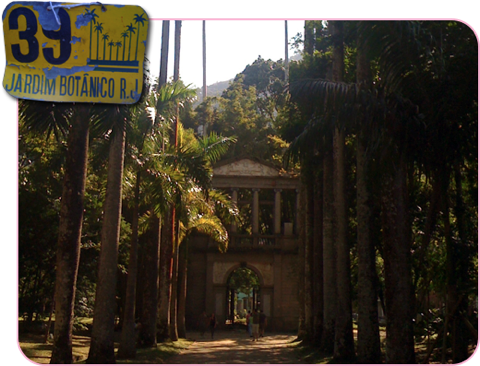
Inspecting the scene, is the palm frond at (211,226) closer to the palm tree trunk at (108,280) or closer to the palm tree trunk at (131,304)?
the palm tree trunk at (131,304)

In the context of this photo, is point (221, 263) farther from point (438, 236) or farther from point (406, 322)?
point (406, 322)

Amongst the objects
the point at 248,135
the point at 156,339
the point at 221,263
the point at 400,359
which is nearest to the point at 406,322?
the point at 400,359

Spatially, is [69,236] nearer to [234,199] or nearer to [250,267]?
[234,199]

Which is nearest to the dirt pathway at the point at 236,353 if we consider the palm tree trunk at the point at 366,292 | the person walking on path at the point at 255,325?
the person walking on path at the point at 255,325

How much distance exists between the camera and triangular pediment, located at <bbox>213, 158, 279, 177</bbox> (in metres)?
36.7

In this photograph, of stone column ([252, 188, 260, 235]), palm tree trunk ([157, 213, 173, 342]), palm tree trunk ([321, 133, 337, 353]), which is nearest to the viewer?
palm tree trunk ([321, 133, 337, 353])

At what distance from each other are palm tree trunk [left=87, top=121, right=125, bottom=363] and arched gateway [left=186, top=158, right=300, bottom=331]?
22.0 m

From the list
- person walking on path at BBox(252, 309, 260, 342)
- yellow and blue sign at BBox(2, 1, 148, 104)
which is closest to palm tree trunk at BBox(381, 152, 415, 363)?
yellow and blue sign at BBox(2, 1, 148, 104)

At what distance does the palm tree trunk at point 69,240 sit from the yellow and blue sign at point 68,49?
13.3 feet

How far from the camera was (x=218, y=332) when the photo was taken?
35.1 meters

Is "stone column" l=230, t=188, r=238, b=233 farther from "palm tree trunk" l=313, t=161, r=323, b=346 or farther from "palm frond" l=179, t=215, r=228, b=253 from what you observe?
"palm tree trunk" l=313, t=161, r=323, b=346

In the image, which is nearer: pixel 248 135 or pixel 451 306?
pixel 451 306

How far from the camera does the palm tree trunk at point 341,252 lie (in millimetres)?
16516

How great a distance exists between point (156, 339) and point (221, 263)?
652 inches
